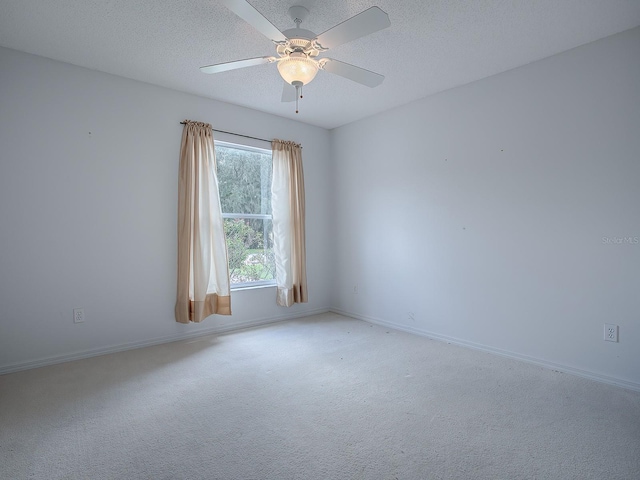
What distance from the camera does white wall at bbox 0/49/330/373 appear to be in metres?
2.79

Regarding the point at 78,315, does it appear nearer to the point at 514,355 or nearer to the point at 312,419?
the point at 312,419

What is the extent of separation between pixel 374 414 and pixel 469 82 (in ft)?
10.1

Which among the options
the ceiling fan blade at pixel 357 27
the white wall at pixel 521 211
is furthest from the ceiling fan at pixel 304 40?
the white wall at pixel 521 211

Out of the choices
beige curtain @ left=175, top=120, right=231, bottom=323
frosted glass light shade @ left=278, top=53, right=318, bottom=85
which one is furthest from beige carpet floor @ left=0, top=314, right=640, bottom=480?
frosted glass light shade @ left=278, top=53, right=318, bottom=85

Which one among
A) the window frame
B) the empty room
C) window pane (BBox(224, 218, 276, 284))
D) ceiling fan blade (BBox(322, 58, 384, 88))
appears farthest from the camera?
window pane (BBox(224, 218, 276, 284))

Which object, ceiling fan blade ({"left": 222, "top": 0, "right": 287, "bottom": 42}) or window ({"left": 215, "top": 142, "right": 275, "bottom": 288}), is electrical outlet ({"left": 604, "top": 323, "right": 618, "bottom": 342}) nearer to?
ceiling fan blade ({"left": 222, "top": 0, "right": 287, "bottom": 42})

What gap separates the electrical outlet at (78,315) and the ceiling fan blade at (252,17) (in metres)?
2.75

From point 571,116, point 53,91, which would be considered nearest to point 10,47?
point 53,91

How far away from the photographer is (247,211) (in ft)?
13.8

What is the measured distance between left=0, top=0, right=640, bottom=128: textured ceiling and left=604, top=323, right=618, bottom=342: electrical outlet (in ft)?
7.09

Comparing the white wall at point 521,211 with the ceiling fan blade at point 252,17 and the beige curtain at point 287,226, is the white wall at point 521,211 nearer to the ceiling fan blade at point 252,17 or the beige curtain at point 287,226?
the beige curtain at point 287,226

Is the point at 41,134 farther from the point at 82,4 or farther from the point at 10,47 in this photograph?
the point at 82,4

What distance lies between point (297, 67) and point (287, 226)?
2277 millimetres

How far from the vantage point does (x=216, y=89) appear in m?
3.52
